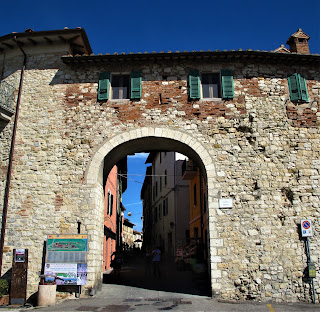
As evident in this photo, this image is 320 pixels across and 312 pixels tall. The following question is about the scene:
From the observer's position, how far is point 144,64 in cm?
1146

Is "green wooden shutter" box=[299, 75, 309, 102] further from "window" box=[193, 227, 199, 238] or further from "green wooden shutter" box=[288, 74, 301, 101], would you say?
"window" box=[193, 227, 199, 238]

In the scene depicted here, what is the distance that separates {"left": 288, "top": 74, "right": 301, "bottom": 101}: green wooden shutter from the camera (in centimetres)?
1096

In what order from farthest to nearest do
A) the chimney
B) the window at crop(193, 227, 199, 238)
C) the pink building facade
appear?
the window at crop(193, 227, 199, 238) < the pink building facade < the chimney

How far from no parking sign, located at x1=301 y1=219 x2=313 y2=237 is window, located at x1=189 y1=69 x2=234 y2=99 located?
469 cm

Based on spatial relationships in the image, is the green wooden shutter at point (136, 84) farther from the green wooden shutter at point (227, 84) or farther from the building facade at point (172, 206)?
the building facade at point (172, 206)

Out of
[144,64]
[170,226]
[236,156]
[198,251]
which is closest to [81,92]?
[144,64]

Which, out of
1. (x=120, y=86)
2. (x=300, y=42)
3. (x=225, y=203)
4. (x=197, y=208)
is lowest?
(x=225, y=203)

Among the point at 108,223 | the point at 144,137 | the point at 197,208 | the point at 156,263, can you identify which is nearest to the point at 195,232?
the point at 197,208

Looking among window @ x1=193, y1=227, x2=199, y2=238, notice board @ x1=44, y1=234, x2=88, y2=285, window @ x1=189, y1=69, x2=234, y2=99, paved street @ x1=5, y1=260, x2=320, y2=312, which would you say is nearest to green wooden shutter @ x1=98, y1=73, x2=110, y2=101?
window @ x1=189, y1=69, x2=234, y2=99

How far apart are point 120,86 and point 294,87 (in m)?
6.18

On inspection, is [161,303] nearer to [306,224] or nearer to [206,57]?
[306,224]

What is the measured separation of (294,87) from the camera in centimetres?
1105

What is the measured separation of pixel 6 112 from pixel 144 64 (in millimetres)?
5149

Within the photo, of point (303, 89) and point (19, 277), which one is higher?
point (303, 89)
